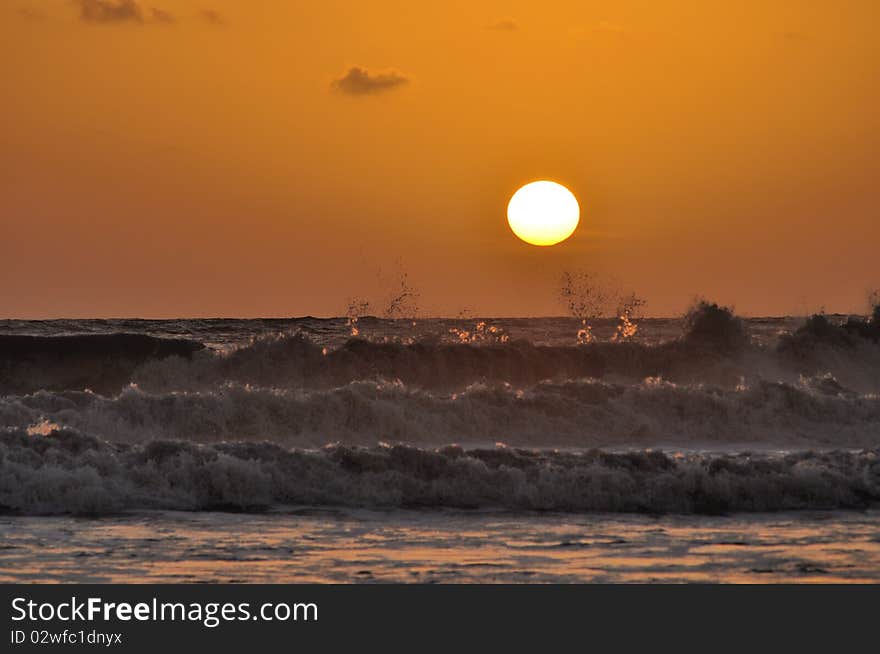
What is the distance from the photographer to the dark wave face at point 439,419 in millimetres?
17406

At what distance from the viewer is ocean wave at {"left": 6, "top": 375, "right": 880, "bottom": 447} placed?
25750mm

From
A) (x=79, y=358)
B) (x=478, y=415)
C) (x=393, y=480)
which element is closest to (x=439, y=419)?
(x=478, y=415)

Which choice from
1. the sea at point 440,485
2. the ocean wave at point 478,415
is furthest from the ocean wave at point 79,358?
the ocean wave at point 478,415

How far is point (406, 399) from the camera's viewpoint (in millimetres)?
27641

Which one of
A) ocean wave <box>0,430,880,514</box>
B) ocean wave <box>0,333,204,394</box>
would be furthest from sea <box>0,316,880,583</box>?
ocean wave <box>0,333,204,394</box>

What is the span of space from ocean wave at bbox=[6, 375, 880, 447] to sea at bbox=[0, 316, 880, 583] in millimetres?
46

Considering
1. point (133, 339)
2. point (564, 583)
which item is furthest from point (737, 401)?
point (133, 339)

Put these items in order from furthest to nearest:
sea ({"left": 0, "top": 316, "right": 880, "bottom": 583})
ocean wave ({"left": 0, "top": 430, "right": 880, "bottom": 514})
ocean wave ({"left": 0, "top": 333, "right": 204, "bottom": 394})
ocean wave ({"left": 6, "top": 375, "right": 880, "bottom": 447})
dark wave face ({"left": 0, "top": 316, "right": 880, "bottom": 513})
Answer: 1. ocean wave ({"left": 0, "top": 333, "right": 204, "bottom": 394})
2. ocean wave ({"left": 6, "top": 375, "right": 880, "bottom": 447})
3. dark wave face ({"left": 0, "top": 316, "right": 880, "bottom": 513})
4. ocean wave ({"left": 0, "top": 430, "right": 880, "bottom": 514})
5. sea ({"left": 0, "top": 316, "right": 880, "bottom": 583})

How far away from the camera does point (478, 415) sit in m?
27.2

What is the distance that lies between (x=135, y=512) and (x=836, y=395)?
18.0 meters

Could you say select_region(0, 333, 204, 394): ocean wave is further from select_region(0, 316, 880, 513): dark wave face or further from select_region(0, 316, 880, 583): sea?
select_region(0, 316, 880, 583): sea

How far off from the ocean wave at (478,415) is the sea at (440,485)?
46mm

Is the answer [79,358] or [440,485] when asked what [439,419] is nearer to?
[440,485]
